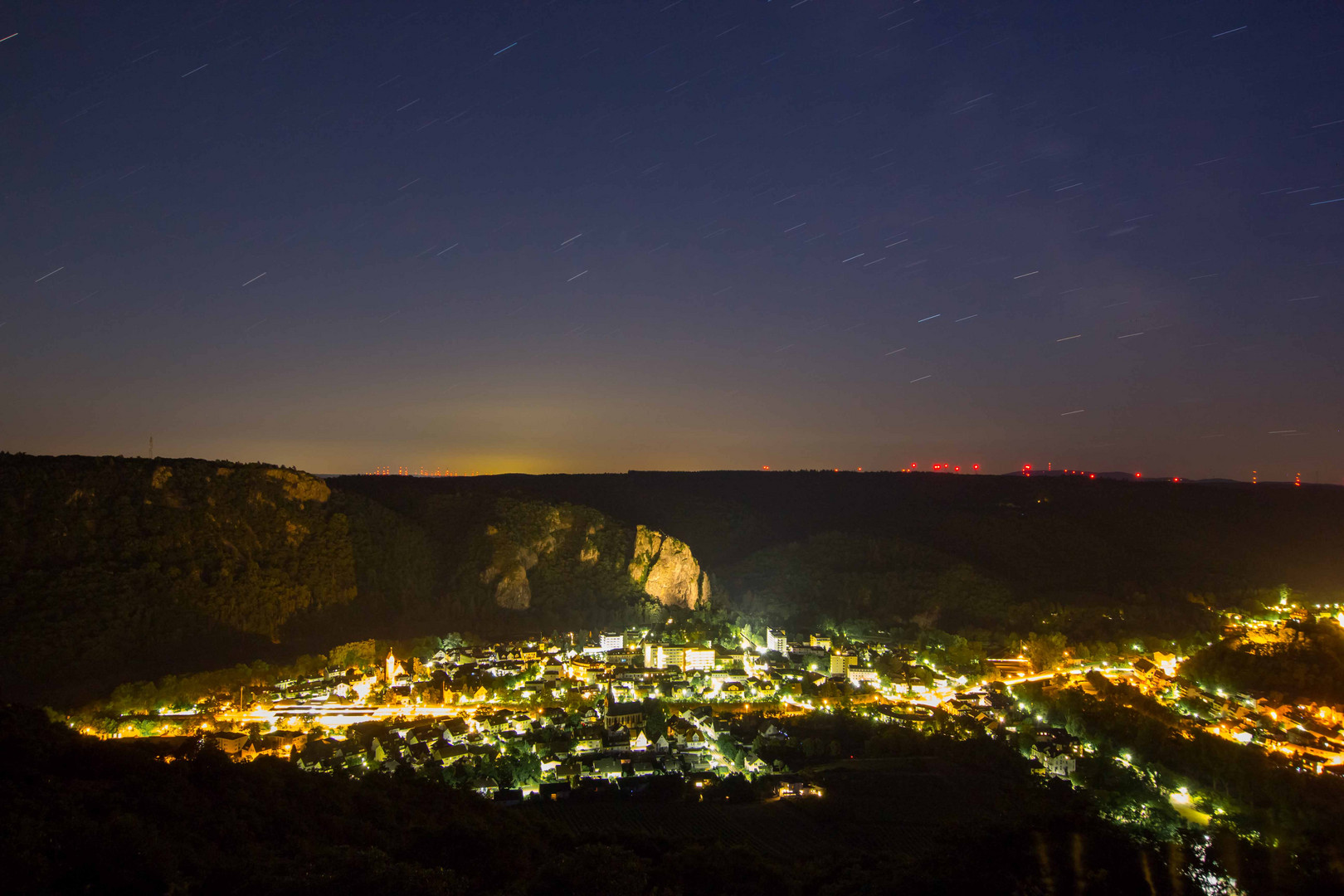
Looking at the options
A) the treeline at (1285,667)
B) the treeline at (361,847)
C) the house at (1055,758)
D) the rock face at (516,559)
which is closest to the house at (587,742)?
the treeline at (361,847)

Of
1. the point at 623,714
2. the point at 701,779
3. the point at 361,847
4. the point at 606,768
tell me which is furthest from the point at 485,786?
the point at 623,714

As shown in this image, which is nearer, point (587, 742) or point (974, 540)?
point (587, 742)

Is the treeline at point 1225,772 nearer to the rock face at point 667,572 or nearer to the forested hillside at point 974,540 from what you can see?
the forested hillside at point 974,540

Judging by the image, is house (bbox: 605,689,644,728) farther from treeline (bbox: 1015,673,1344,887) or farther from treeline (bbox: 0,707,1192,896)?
treeline (bbox: 1015,673,1344,887)

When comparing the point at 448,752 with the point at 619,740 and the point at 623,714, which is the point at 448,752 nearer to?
the point at 619,740

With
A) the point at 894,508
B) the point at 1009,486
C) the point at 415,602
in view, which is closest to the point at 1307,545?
the point at 1009,486

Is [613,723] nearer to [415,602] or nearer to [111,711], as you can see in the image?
[111,711]

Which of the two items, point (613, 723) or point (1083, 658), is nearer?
point (613, 723)
